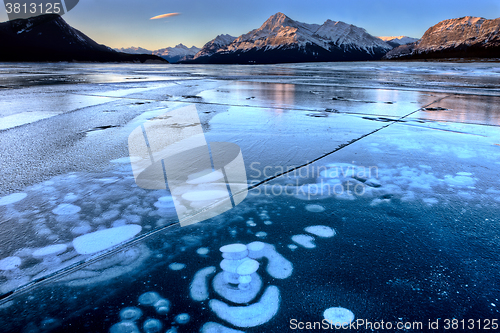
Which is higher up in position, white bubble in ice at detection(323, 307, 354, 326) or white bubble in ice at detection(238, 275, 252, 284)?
white bubble in ice at detection(238, 275, 252, 284)

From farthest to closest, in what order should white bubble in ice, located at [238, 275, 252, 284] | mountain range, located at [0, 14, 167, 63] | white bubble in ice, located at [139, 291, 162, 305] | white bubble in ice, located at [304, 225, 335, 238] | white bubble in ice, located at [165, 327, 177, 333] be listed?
mountain range, located at [0, 14, 167, 63]
white bubble in ice, located at [304, 225, 335, 238]
white bubble in ice, located at [238, 275, 252, 284]
white bubble in ice, located at [139, 291, 162, 305]
white bubble in ice, located at [165, 327, 177, 333]

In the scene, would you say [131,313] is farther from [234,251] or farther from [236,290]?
[234,251]

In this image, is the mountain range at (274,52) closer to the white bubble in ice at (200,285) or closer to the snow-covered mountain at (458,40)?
the snow-covered mountain at (458,40)

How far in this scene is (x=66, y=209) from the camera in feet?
5.35

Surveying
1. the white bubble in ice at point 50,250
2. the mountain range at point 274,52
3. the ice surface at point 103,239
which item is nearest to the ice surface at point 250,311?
the ice surface at point 103,239

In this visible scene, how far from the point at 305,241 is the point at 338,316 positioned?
420mm

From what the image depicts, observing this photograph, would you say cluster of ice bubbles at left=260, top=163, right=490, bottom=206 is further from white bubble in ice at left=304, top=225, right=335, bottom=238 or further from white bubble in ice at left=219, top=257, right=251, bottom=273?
white bubble in ice at left=219, top=257, right=251, bottom=273

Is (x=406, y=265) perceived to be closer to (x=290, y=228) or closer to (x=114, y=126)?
(x=290, y=228)

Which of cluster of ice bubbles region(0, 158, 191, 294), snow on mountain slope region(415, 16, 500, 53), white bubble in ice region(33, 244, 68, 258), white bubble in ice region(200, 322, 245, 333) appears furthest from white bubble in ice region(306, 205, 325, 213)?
snow on mountain slope region(415, 16, 500, 53)

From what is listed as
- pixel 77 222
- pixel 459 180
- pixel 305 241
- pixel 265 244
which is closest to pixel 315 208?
pixel 305 241

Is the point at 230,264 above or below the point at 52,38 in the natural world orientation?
below

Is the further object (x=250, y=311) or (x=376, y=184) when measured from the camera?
(x=376, y=184)

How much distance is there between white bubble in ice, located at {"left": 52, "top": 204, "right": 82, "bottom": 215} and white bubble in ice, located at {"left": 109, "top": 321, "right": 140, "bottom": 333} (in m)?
0.90

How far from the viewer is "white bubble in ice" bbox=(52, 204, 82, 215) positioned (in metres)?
1.59
